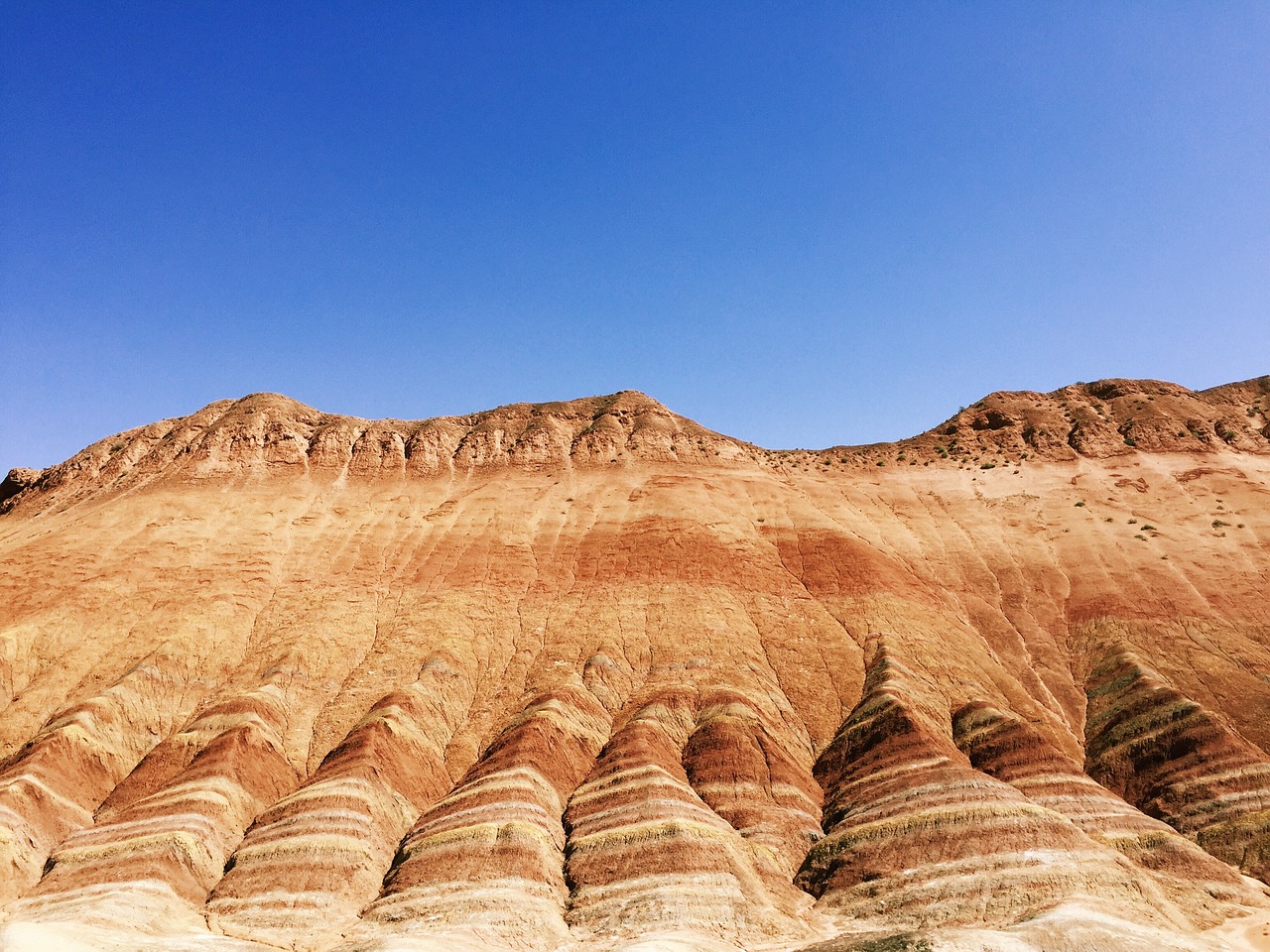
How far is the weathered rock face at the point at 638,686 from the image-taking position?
33.6 meters

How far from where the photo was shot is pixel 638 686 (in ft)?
165

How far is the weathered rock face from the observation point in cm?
3362

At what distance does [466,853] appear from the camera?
35688 mm

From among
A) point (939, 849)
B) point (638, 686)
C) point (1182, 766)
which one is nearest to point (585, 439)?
point (638, 686)

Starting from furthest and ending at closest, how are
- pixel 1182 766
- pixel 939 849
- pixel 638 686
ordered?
1. pixel 638 686
2. pixel 1182 766
3. pixel 939 849

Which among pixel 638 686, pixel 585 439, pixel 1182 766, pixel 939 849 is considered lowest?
pixel 939 849

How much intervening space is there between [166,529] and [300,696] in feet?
89.1

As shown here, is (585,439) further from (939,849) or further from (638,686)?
(939,849)

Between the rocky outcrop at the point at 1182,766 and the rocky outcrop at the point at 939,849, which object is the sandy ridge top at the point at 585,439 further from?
the rocky outcrop at the point at 939,849

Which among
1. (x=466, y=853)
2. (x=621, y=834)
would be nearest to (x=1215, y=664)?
(x=621, y=834)

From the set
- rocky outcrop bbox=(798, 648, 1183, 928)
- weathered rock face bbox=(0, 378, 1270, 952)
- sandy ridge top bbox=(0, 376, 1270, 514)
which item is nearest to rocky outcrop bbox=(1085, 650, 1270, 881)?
weathered rock face bbox=(0, 378, 1270, 952)

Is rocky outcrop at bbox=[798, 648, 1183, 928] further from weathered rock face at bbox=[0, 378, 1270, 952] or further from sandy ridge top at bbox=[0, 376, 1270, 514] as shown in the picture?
sandy ridge top at bbox=[0, 376, 1270, 514]

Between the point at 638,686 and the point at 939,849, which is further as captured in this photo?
the point at 638,686

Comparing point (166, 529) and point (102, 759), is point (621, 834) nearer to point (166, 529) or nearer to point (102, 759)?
point (102, 759)
